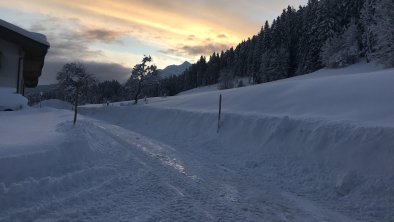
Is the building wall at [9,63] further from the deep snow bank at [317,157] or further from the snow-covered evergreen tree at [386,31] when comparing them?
the snow-covered evergreen tree at [386,31]

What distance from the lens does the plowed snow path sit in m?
6.07

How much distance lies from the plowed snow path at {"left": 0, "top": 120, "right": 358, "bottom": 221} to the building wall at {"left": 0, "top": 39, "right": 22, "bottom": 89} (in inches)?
340

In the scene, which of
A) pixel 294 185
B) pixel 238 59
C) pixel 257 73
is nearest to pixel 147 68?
pixel 257 73

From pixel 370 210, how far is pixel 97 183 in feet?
17.5

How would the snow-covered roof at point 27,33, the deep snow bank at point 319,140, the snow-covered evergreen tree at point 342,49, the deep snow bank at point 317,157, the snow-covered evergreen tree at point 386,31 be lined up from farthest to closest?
the snow-covered evergreen tree at point 342,49 → the snow-covered evergreen tree at point 386,31 → the snow-covered roof at point 27,33 → the deep snow bank at point 319,140 → the deep snow bank at point 317,157

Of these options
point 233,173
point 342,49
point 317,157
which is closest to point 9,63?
point 233,173

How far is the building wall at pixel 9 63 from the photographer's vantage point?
17.0m

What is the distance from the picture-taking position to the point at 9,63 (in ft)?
56.9

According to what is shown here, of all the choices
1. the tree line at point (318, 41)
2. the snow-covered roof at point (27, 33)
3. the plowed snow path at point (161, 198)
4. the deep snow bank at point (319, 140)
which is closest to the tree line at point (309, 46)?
the tree line at point (318, 41)

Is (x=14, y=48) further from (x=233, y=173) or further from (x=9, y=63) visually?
(x=233, y=173)

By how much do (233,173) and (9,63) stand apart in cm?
1189

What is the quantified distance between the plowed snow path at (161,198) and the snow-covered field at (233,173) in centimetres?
2

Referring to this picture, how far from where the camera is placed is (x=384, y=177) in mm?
8680

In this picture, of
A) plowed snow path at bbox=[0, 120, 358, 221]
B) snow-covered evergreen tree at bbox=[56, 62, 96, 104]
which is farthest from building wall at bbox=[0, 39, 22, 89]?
snow-covered evergreen tree at bbox=[56, 62, 96, 104]
